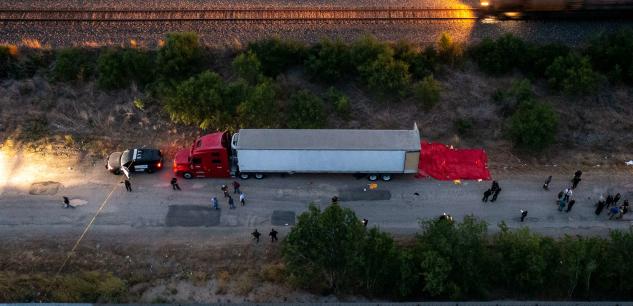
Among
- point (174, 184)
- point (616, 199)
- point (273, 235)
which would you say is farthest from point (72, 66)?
point (616, 199)

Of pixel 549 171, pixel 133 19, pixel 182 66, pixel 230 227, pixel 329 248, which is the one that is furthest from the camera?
pixel 133 19

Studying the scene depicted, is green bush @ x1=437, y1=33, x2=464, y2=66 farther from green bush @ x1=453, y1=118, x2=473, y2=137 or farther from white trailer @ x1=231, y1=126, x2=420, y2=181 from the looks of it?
white trailer @ x1=231, y1=126, x2=420, y2=181

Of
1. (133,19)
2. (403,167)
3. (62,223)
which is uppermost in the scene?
(133,19)

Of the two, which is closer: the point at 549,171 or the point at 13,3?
the point at 549,171

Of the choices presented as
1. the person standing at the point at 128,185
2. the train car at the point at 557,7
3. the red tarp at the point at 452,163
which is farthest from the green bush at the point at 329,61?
the person standing at the point at 128,185

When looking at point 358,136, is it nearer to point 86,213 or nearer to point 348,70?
point 348,70

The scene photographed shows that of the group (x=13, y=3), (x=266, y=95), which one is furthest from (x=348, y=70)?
(x=13, y=3)

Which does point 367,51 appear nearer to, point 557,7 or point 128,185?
point 557,7
